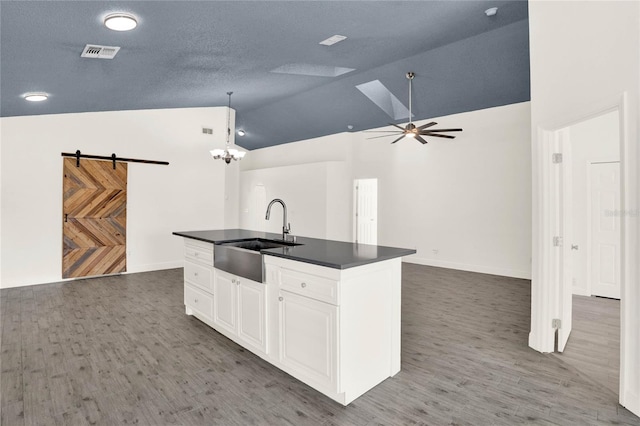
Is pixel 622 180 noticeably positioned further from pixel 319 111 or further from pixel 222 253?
pixel 319 111

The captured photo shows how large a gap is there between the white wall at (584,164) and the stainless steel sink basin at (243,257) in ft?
14.8

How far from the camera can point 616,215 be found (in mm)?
5012

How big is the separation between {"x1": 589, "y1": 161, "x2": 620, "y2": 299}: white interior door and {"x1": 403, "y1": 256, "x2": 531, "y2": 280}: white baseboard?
3.30 ft

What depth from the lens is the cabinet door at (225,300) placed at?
3.13 meters

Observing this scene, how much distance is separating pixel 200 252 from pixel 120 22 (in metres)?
2.12

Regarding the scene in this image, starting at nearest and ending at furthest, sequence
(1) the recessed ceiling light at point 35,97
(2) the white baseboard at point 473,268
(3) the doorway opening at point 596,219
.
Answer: (1) the recessed ceiling light at point 35,97
(3) the doorway opening at point 596,219
(2) the white baseboard at point 473,268

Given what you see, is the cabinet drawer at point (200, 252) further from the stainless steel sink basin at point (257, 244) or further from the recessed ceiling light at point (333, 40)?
the recessed ceiling light at point (333, 40)

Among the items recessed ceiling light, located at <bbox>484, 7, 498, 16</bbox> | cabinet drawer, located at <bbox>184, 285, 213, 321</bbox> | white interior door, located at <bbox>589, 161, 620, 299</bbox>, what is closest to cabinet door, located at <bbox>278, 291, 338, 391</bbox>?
cabinet drawer, located at <bbox>184, 285, 213, 321</bbox>

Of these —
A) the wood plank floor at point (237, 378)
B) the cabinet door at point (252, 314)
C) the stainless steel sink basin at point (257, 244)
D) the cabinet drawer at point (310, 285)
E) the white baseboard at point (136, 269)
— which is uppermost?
the stainless steel sink basin at point (257, 244)

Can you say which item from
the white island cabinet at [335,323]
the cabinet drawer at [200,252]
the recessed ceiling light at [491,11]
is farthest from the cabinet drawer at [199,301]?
the recessed ceiling light at [491,11]

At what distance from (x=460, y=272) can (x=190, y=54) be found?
5522 mm

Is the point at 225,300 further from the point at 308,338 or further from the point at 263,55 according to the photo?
the point at 263,55

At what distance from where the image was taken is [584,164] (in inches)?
204

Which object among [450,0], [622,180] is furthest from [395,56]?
[622,180]
